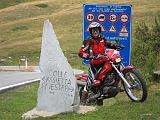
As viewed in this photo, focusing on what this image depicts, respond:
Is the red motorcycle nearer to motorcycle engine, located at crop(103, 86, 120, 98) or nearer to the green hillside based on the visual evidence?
motorcycle engine, located at crop(103, 86, 120, 98)

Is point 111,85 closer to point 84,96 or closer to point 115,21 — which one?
point 84,96

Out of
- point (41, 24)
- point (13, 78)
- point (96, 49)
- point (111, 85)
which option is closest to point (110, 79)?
point (111, 85)

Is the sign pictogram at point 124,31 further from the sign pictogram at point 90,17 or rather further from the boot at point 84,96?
the boot at point 84,96

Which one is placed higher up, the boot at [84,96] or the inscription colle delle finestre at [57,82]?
the inscription colle delle finestre at [57,82]

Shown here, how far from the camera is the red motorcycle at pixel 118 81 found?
426 inches

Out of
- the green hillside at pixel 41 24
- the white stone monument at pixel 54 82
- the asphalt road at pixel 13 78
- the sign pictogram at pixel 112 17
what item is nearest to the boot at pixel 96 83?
the white stone monument at pixel 54 82

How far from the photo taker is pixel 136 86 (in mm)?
10859

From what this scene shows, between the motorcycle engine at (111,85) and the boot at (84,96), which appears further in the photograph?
the boot at (84,96)

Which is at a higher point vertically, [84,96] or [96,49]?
[96,49]

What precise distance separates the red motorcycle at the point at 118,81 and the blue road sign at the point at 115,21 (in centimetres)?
479

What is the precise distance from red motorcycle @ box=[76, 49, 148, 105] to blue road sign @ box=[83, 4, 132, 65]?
4.79 m

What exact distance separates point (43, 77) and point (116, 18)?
566 cm

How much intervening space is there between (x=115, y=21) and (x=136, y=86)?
5.62 m

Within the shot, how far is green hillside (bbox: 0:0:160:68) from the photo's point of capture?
48.0 metres
